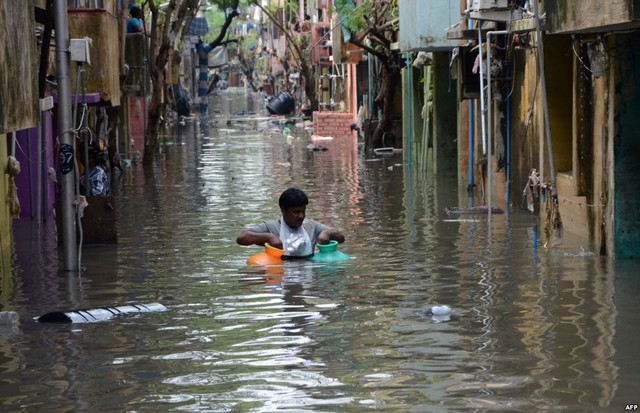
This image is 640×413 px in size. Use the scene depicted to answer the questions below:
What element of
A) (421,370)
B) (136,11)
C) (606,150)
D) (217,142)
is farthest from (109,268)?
(217,142)

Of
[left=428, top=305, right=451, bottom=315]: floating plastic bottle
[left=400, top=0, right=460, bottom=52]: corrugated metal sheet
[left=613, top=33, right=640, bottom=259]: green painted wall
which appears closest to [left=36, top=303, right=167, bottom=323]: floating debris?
[left=428, top=305, right=451, bottom=315]: floating plastic bottle

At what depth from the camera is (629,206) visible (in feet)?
46.2

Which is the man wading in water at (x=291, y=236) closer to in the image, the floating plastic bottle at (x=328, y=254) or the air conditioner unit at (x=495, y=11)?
the floating plastic bottle at (x=328, y=254)

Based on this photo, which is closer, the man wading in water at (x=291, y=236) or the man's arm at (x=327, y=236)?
the man wading in water at (x=291, y=236)

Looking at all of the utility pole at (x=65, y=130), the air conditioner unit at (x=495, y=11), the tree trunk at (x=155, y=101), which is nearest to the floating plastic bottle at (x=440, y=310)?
the utility pole at (x=65, y=130)

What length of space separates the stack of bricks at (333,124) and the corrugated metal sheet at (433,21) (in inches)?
782

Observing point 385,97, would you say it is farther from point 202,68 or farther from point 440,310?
point 202,68

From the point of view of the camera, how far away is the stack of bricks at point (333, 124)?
146 ft

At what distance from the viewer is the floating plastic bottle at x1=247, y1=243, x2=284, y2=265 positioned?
1348 centimetres

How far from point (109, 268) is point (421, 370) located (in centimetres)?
650

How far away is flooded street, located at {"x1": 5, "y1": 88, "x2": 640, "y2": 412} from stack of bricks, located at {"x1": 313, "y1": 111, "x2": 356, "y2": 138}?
24.4 meters

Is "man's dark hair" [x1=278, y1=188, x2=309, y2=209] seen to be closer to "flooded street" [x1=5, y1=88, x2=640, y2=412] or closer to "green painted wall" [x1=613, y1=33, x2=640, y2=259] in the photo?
"flooded street" [x1=5, y1=88, x2=640, y2=412]

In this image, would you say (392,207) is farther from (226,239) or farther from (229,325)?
(229,325)

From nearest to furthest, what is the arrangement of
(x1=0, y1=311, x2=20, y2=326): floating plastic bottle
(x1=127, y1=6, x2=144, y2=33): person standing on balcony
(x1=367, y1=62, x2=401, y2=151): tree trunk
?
1. (x1=0, y1=311, x2=20, y2=326): floating plastic bottle
2. (x1=127, y1=6, x2=144, y2=33): person standing on balcony
3. (x1=367, y1=62, x2=401, y2=151): tree trunk
